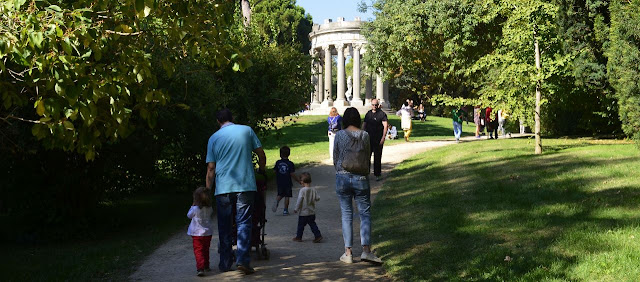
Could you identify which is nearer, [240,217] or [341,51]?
[240,217]

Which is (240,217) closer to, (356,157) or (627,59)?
(356,157)

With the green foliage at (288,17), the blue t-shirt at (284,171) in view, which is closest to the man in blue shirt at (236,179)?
the blue t-shirt at (284,171)

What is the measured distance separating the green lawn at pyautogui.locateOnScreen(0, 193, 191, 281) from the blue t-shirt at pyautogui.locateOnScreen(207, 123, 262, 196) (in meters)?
1.65

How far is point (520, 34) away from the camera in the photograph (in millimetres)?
18156

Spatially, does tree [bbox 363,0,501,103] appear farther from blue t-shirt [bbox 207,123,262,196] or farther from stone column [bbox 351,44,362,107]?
stone column [bbox 351,44,362,107]

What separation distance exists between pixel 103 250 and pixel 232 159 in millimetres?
3806

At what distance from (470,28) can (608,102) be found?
6.38m

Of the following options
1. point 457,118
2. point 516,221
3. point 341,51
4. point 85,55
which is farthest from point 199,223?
point 341,51

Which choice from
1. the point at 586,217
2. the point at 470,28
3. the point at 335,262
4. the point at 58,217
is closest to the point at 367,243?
the point at 335,262

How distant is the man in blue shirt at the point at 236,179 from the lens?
762 cm

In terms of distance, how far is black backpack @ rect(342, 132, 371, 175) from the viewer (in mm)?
7980

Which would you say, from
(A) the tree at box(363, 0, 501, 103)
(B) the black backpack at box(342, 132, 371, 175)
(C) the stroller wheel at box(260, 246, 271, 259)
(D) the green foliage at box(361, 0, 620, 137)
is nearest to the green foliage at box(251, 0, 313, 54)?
(D) the green foliage at box(361, 0, 620, 137)

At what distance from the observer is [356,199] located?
26.4 feet

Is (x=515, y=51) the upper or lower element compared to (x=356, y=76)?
lower
